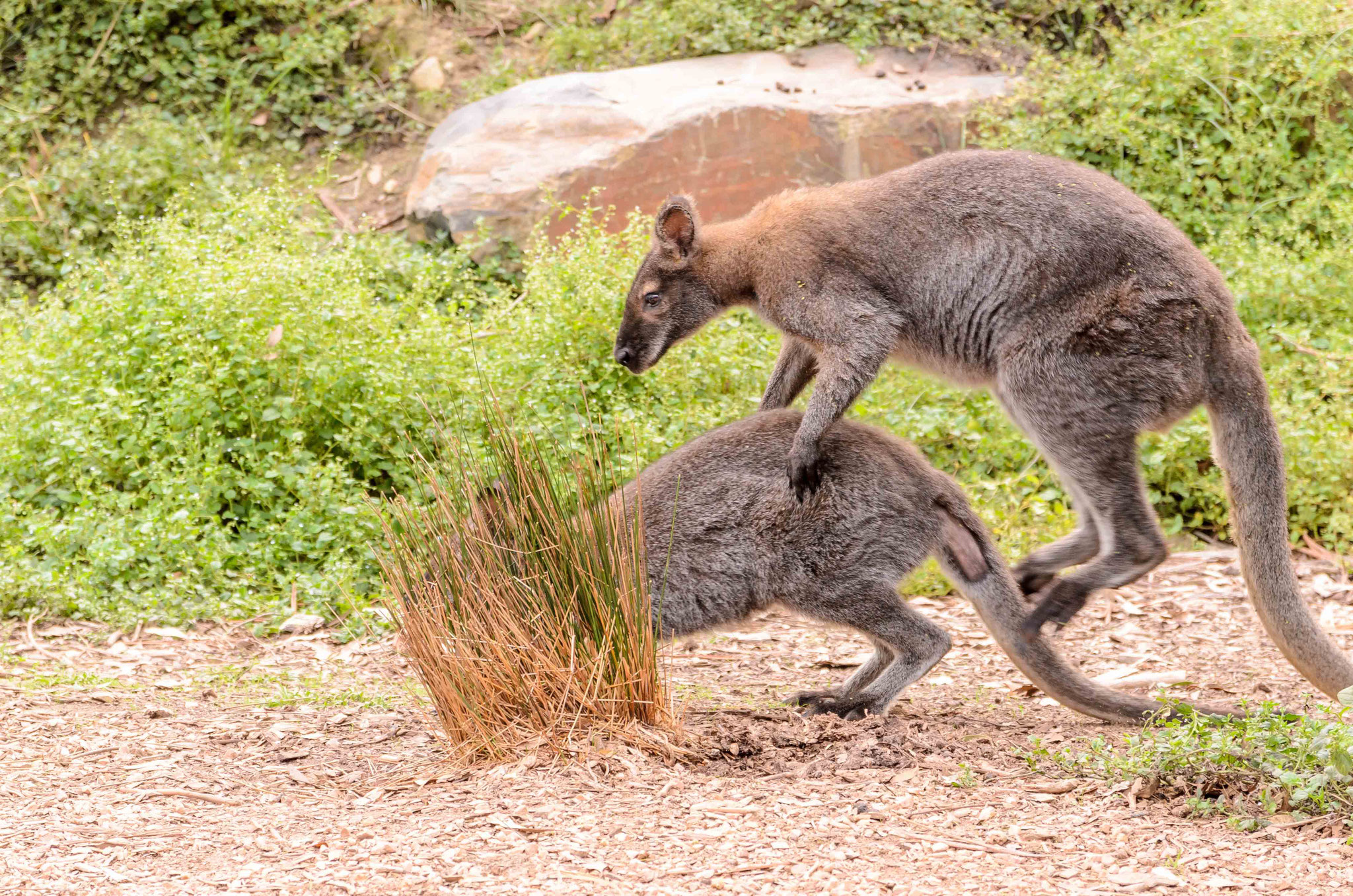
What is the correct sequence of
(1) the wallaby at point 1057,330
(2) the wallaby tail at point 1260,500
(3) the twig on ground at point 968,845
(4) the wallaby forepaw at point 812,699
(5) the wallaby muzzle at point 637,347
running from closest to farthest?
(3) the twig on ground at point 968,845, (2) the wallaby tail at point 1260,500, (1) the wallaby at point 1057,330, (4) the wallaby forepaw at point 812,699, (5) the wallaby muzzle at point 637,347

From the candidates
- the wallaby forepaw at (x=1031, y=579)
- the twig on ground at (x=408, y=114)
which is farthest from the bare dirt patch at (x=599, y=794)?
the twig on ground at (x=408, y=114)

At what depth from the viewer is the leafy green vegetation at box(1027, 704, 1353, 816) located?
4.11 m

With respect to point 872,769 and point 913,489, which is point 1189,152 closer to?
point 913,489

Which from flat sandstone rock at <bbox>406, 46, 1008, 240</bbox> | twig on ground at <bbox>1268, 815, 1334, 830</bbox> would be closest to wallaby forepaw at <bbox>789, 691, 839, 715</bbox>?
twig on ground at <bbox>1268, 815, 1334, 830</bbox>

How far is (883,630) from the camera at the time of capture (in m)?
5.36

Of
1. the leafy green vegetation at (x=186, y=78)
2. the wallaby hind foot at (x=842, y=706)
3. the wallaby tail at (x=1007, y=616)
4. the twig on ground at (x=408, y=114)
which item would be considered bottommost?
the wallaby hind foot at (x=842, y=706)

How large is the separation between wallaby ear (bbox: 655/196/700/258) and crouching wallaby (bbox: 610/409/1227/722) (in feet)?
2.98

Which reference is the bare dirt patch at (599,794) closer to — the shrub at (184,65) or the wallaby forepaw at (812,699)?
the wallaby forepaw at (812,699)

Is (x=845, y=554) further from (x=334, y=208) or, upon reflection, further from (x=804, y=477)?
(x=334, y=208)

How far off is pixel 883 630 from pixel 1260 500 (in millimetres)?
1517

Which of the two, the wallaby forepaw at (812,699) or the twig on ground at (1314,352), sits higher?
the twig on ground at (1314,352)

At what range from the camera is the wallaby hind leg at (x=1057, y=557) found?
5.68 metres

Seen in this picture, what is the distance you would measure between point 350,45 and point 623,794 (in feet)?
33.1

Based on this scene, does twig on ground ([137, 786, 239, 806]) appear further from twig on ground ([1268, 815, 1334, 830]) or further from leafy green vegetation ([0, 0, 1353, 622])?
twig on ground ([1268, 815, 1334, 830])
